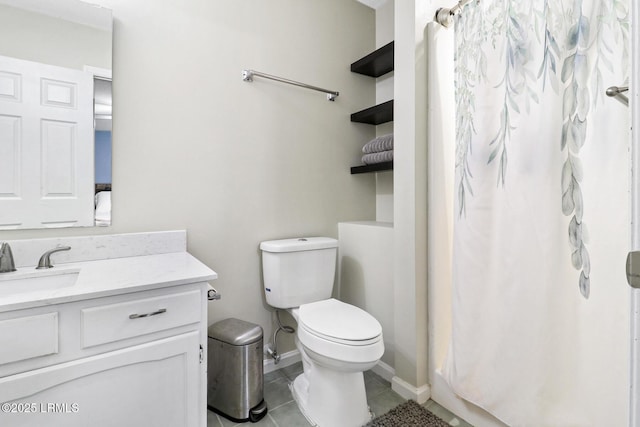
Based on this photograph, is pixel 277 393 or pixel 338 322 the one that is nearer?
pixel 338 322

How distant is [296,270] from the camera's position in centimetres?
175

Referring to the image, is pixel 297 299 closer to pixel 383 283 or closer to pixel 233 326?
pixel 233 326

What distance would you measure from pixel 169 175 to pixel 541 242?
5.34 feet

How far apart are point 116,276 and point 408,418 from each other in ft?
4.58

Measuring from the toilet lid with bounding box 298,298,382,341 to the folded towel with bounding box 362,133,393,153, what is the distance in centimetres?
98

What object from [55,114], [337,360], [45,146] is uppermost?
[55,114]

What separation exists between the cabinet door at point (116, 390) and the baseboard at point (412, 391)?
1.04 metres

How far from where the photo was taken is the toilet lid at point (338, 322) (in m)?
1.33

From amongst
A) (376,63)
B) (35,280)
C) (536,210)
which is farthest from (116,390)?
(376,63)

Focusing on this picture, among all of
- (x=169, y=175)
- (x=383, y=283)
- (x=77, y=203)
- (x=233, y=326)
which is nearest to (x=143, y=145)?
(x=169, y=175)

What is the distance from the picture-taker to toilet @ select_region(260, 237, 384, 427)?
131 centimetres

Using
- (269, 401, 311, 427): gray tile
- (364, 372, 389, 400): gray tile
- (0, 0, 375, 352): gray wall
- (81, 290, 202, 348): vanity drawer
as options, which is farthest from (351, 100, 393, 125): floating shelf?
(269, 401, 311, 427): gray tile

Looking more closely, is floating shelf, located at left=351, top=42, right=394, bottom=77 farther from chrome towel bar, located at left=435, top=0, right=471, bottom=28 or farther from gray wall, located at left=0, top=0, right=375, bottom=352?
chrome towel bar, located at left=435, top=0, right=471, bottom=28

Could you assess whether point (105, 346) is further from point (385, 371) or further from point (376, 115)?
point (376, 115)
